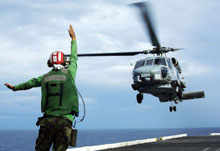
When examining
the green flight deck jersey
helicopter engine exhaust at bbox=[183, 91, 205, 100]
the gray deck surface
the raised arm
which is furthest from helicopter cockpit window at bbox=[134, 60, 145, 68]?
the green flight deck jersey

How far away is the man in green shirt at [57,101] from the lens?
4027 millimetres

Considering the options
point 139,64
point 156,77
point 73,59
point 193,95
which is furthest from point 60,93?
point 193,95

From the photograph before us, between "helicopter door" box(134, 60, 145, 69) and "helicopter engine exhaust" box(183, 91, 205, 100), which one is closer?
"helicopter door" box(134, 60, 145, 69)

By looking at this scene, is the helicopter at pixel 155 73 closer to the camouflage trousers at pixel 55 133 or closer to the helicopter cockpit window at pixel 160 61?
the helicopter cockpit window at pixel 160 61

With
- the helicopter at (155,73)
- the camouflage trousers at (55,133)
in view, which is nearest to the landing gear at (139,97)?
the helicopter at (155,73)

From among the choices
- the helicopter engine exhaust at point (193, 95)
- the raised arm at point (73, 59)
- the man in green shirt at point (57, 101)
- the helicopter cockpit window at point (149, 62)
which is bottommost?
the man in green shirt at point (57, 101)

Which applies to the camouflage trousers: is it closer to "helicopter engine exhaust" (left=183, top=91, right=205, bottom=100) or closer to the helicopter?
the helicopter

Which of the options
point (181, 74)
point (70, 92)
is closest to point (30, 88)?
point (70, 92)

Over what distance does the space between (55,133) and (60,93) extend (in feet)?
1.86

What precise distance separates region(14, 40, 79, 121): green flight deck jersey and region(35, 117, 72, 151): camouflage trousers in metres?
0.12

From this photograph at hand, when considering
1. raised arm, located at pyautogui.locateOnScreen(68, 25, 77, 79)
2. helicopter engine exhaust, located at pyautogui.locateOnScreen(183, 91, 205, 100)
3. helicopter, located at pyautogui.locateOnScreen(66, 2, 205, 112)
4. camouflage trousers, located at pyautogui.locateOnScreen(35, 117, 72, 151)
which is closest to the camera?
camouflage trousers, located at pyautogui.locateOnScreen(35, 117, 72, 151)

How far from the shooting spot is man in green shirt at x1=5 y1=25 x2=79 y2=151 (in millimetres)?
4027

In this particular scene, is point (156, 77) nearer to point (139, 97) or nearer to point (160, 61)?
point (160, 61)

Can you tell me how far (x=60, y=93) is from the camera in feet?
13.5
